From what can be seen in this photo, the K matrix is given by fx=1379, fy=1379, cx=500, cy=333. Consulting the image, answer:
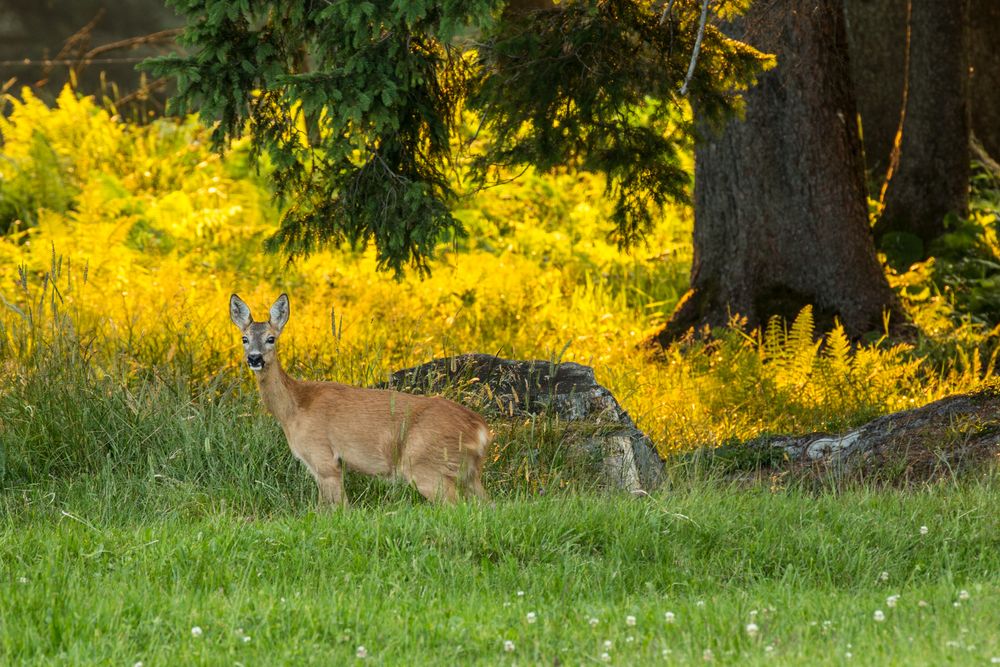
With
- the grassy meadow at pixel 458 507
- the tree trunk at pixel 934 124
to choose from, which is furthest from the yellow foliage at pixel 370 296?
the tree trunk at pixel 934 124

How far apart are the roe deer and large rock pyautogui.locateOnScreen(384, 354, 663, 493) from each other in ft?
3.69

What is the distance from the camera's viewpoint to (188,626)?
18.4 feet

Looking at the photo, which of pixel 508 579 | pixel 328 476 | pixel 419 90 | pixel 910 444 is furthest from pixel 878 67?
pixel 508 579

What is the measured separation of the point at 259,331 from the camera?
8055 mm

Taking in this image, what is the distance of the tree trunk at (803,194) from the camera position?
1257cm

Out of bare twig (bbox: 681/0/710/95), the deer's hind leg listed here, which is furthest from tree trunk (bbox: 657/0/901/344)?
the deer's hind leg

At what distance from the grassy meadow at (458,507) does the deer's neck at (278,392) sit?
51 centimetres

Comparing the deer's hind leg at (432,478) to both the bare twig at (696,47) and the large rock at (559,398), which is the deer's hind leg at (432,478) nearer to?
the large rock at (559,398)

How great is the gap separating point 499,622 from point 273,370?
10.0 feet

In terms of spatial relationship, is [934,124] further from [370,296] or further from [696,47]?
[696,47]

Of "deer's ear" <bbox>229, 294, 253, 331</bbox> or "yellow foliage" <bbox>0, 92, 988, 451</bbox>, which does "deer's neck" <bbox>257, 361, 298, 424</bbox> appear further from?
"yellow foliage" <bbox>0, 92, 988, 451</bbox>

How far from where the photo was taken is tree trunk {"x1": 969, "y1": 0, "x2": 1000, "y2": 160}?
53.9 ft

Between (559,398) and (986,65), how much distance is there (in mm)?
9512

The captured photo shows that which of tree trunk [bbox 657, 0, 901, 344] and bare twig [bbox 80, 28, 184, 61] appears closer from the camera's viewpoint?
tree trunk [bbox 657, 0, 901, 344]
